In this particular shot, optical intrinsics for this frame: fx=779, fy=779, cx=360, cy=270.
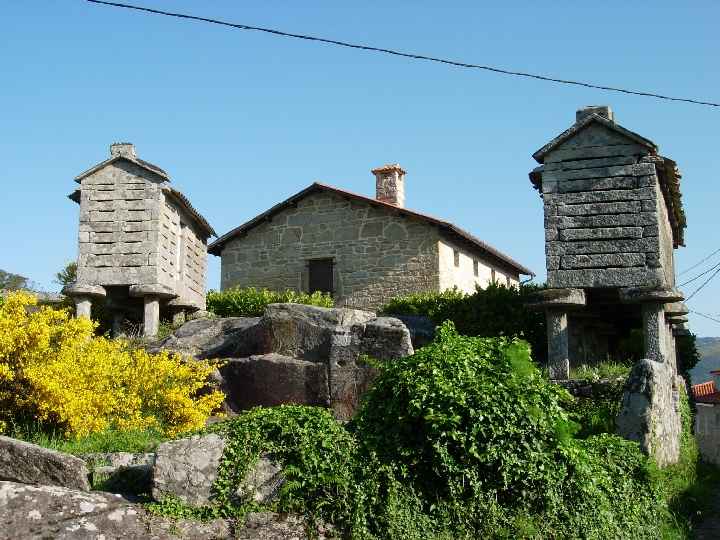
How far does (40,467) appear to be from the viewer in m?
6.67

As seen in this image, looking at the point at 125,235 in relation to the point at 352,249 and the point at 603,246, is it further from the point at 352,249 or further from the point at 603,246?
the point at 603,246

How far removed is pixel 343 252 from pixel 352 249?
26 centimetres

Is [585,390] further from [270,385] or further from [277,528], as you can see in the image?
[277,528]

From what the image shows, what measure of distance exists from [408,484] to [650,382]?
358cm

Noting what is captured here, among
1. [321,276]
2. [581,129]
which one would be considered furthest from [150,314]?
[581,129]

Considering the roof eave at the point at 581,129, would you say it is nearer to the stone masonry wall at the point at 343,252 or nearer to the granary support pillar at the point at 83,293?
the stone masonry wall at the point at 343,252

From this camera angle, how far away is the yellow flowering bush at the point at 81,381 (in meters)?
8.12

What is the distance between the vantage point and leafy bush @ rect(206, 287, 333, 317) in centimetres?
1770

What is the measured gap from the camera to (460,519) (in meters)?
6.41

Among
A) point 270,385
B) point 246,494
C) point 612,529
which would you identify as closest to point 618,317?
point 270,385

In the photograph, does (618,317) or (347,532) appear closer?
(347,532)

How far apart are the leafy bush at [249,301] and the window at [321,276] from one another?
1.78m

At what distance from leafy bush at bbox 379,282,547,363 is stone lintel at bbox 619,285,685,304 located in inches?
85.0

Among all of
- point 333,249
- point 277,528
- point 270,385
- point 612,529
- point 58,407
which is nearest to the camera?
point 277,528
